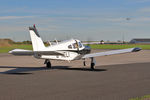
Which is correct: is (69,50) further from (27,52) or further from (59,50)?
(27,52)

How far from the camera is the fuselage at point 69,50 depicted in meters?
21.3

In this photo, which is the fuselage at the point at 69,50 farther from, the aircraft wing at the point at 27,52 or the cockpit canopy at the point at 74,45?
the aircraft wing at the point at 27,52

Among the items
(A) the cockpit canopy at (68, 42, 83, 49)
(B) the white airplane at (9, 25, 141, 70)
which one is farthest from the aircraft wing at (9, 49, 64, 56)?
(A) the cockpit canopy at (68, 42, 83, 49)

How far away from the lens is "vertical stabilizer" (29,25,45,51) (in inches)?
817

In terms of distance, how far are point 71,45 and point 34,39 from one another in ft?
10.8

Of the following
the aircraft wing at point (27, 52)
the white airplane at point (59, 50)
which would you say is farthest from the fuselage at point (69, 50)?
the aircraft wing at point (27, 52)

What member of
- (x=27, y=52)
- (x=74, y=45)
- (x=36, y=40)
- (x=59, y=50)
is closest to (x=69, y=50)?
(x=74, y=45)

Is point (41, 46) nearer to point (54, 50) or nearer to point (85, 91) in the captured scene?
point (54, 50)

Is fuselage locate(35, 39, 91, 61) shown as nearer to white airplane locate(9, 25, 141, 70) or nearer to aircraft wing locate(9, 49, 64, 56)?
white airplane locate(9, 25, 141, 70)

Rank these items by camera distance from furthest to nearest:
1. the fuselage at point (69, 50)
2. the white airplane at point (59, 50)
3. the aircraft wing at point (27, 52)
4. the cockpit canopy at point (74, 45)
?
the cockpit canopy at point (74, 45) → the fuselage at point (69, 50) → the white airplane at point (59, 50) → the aircraft wing at point (27, 52)

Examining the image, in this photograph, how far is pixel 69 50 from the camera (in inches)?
877

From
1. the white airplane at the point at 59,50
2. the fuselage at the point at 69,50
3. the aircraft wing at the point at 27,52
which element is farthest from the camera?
the fuselage at the point at 69,50

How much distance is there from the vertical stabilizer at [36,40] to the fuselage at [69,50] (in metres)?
0.49

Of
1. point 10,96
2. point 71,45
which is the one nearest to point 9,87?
point 10,96
